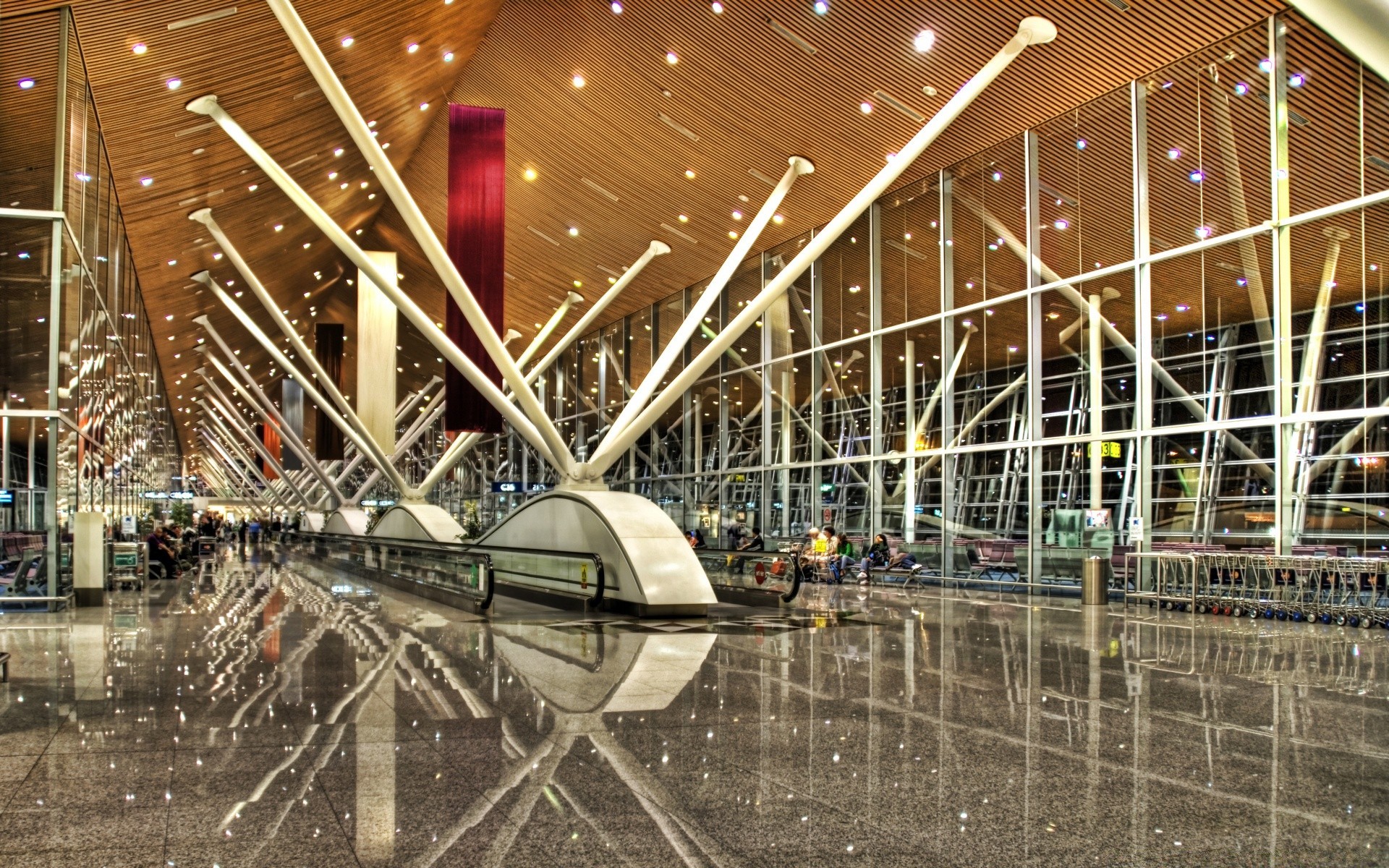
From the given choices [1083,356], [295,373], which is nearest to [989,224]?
[1083,356]

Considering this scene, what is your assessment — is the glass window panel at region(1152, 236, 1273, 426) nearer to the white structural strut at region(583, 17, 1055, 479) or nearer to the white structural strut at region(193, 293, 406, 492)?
the white structural strut at region(583, 17, 1055, 479)

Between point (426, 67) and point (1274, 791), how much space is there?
20.1 metres

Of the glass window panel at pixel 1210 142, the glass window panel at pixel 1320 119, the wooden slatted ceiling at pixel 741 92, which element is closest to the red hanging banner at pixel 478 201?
the wooden slatted ceiling at pixel 741 92

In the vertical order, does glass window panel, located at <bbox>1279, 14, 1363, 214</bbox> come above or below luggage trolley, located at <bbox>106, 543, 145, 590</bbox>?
above

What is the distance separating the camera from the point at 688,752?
5754 mm

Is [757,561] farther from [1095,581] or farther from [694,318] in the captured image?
[1095,581]

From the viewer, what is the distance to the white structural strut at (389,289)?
58.9 feet

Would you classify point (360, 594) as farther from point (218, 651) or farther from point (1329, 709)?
point (1329, 709)

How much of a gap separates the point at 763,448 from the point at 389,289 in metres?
12.8

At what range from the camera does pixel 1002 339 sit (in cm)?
2170

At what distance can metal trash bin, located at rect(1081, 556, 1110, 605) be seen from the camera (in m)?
17.5

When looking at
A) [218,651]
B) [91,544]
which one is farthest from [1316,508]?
[91,544]

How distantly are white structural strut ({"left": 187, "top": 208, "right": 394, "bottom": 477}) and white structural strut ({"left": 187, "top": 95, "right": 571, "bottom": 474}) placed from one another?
20.8 ft

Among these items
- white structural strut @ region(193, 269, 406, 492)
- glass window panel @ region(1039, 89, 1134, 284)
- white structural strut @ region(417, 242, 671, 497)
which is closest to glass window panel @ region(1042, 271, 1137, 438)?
glass window panel @ region(1039, 89, 1134, 284)
